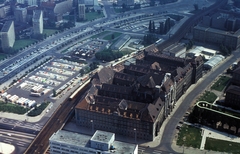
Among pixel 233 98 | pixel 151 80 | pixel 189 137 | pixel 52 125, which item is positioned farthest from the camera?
pixel 233 98

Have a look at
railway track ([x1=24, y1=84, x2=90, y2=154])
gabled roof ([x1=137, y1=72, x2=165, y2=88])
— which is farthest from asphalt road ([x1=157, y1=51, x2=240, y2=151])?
railway track ([x1=24, y1=84, x2=90, y2=154])

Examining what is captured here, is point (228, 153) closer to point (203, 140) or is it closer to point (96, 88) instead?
point (203, 140)

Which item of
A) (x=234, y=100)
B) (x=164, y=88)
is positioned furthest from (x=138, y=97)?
(x=234, y=100)

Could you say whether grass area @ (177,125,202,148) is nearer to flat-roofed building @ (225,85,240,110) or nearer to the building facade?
the building facade

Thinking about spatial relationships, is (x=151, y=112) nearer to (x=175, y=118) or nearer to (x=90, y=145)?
(x=175, y=118)

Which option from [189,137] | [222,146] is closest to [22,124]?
[189,137]

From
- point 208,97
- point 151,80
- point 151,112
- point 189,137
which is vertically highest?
point 151,80
